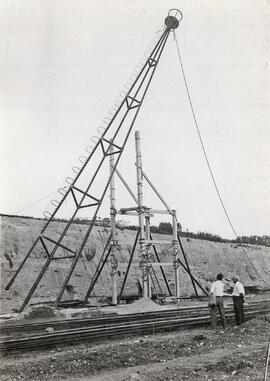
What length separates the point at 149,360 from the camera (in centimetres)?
779

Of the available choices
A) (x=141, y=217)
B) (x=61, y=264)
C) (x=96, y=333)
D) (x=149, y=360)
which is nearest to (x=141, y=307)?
(x=141, y=217)

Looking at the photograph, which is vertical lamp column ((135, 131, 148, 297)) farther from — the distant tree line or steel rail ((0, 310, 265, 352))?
steel rail ((0, 310, 265, 352))

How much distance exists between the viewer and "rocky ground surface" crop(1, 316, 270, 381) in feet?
21.9

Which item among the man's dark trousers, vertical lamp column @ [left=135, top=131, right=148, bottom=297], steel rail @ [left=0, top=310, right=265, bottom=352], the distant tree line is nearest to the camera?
steel rail @ [left=0, top=310, right=265, bottom=352]

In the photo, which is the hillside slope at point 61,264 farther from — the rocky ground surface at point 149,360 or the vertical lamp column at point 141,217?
the rocky ground surface at point 149,360

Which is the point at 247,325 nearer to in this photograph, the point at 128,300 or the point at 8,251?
the point at 128,300

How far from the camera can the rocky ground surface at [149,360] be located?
21.9ft

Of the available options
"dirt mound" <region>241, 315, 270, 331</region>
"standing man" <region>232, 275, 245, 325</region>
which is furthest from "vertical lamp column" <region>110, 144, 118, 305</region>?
"dirt mound" <region>241, 315, 270, 331</region>

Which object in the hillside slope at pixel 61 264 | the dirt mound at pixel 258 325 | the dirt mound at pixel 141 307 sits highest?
the hillside slope at pixel 61 264

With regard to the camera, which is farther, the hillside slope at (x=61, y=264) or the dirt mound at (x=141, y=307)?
the hillside slope at (x=61, y=264)

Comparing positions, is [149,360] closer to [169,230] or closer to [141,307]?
[141,307]

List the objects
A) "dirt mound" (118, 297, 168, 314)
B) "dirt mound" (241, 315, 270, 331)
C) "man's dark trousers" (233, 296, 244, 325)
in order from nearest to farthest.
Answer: "dirt mound" (241, 315, 270, 331) → "man's dark trousers" (233, 296, 244, 325) → "dirt mound" (118, 297, 168, 314)

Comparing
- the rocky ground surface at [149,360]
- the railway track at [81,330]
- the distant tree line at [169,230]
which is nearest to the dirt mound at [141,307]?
the railway track at [81,330]

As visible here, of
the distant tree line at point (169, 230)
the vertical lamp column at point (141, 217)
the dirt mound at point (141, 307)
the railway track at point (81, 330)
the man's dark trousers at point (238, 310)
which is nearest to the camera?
the railway track at point (81, 330)
